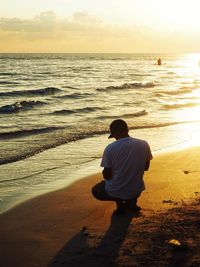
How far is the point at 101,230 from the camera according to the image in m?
5.96

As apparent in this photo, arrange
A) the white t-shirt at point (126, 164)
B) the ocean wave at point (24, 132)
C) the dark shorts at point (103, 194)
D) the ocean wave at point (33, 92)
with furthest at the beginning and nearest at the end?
the ocean wave at point (33, 92) < the ocean wave at point (24, 132) < the dark shorts at point (103, 194) < the white t-shirt at point (126, 164)

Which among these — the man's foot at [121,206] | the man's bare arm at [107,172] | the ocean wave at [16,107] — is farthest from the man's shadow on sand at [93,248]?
the ocean wave at [16,107]

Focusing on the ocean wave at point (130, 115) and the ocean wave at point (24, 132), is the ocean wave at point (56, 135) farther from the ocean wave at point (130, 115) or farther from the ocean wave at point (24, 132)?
the ocean wave at point (130, 115)

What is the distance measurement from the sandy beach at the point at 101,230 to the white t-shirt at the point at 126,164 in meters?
0.36

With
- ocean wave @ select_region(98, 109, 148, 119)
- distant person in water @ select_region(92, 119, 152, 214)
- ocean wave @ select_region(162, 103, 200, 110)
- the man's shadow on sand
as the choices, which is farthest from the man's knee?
ocean wave @ select_region(162, 103, 200, 110)

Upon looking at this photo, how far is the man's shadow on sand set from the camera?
502cm

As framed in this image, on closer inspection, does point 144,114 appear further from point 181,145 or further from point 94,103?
point 181,145

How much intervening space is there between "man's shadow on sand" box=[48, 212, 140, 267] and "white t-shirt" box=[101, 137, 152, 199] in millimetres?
411

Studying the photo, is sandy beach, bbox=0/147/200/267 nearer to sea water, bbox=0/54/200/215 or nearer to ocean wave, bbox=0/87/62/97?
sea water, bbox=0/54/200/215

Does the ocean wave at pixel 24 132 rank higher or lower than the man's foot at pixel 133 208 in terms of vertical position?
lower

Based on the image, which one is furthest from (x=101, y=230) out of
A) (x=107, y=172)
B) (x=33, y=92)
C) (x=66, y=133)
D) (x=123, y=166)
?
(x=33, y=92)

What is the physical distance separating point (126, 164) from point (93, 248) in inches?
50.3

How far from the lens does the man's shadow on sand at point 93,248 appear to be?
502 cm

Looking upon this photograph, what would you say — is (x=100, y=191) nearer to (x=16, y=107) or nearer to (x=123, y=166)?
(x=123, y=166)
